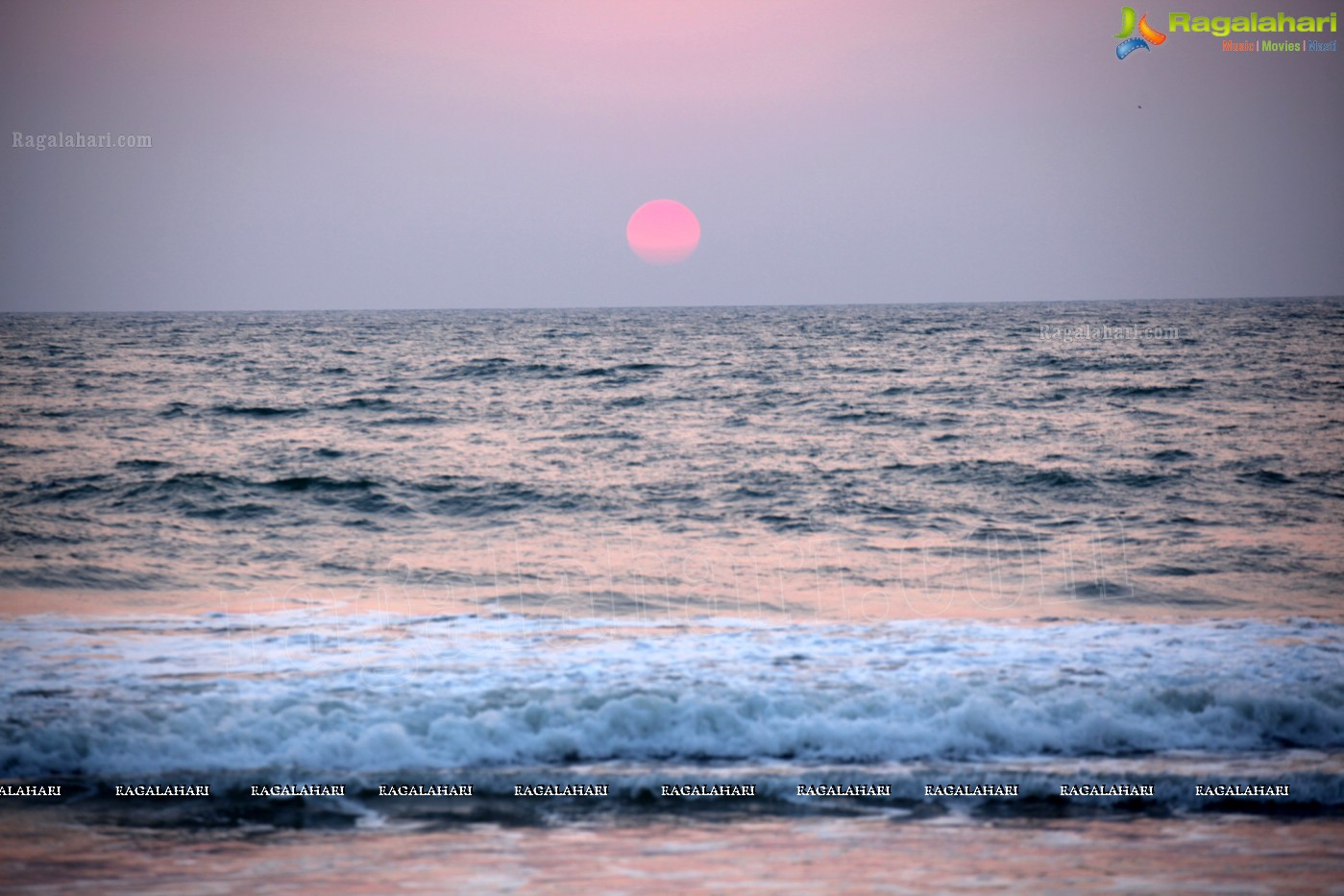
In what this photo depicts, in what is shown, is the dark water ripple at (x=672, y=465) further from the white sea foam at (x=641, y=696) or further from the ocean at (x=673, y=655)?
the white sea foam at (x=641, y=696)

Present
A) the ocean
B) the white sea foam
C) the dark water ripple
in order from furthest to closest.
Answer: the dark water ripple
the white sea foam
the ocean

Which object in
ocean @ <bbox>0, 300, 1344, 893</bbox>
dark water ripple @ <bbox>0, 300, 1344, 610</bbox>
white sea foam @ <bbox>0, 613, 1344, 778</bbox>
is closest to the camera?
ocean @ <bbox>0, 300, 1344, 893</bbox>

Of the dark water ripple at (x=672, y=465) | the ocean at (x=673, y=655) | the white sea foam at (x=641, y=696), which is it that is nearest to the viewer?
the ocean at (x=673, y=655)

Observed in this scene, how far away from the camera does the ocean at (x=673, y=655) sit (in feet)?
18.4

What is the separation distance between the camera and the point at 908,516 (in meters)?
15.1

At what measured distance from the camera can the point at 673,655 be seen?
29.5 feet

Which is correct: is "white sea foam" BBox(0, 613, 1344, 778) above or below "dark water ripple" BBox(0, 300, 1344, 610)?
below

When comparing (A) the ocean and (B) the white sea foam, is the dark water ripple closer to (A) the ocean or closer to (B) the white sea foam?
(A) the ocean

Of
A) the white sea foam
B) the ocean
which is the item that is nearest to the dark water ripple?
the ocean

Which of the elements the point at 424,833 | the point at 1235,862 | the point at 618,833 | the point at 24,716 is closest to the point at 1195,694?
the point at 1235,862

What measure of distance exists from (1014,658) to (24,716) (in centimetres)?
779

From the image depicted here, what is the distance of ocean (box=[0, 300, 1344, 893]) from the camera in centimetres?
561

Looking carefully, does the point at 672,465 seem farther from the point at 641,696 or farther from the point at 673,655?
the point at 641,696

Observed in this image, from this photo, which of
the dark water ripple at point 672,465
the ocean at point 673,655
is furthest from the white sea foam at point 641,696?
the dark water ripple at point 672,465
